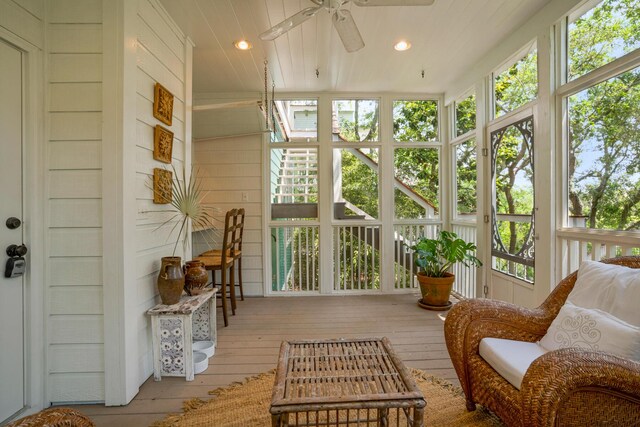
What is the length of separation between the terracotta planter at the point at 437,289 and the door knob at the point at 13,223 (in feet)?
11.4

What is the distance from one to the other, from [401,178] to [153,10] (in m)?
3.24

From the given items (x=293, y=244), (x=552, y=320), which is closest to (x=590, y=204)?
(x=552, y=320)

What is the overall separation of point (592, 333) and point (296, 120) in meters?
3.72

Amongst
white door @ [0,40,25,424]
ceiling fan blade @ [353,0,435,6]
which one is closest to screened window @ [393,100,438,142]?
ceiling fan blade @ [353,0,435,6]

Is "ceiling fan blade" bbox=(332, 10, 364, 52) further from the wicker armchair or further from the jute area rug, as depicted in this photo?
the jute area rug

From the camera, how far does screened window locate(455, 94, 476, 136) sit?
3578mm

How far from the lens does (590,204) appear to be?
2.09 metres

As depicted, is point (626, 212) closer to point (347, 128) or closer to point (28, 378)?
point (347, 128)

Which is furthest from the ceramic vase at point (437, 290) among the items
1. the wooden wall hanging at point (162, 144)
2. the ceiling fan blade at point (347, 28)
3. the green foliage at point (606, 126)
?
the wooden wall hanging at point (162, 144)

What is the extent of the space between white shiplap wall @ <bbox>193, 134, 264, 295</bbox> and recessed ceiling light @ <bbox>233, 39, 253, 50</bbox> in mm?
1287

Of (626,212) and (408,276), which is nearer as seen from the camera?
(626,212)

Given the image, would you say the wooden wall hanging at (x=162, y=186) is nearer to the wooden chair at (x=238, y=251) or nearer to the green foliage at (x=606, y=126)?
the wooden chair at (x=238, y=251)

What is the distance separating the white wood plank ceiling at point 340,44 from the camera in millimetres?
2338

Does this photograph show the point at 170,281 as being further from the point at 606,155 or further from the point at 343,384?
the point at 606,155
